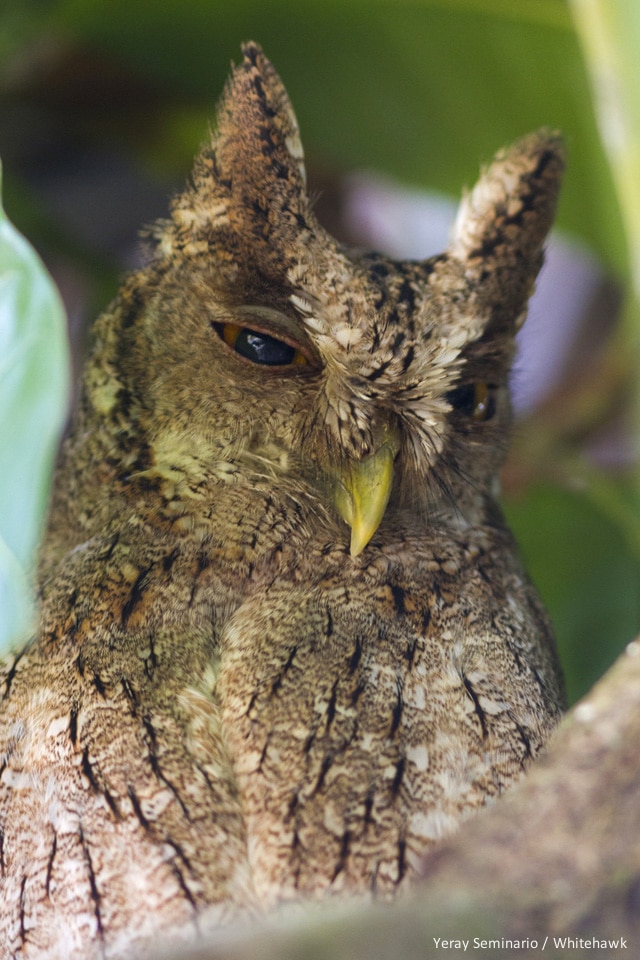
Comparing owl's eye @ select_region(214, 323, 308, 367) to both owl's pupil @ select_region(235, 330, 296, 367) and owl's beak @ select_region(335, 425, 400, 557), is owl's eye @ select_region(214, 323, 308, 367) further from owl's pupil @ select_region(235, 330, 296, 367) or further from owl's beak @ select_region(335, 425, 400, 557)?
owl's beak @ select_region(335, 425, 400, 557)

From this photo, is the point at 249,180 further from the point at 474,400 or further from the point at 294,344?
the point at 474,400

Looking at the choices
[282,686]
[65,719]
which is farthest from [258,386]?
[65,719]

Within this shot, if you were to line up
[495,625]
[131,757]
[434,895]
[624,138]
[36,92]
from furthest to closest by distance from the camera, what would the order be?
[36,92] < [495,625] < [131,757] < [624,138] < [434,895]

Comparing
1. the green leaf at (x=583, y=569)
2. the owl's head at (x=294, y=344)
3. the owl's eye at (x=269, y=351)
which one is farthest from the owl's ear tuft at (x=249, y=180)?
the green leaf at (x=583, y=569)

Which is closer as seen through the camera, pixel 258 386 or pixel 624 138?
pixel 624 138

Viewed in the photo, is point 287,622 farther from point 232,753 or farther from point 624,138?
point 624,138

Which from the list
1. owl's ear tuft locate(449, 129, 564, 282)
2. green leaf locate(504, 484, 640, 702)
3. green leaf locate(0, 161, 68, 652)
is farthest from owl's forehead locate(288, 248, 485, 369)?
green leaf locate(504, 484, 640, 702)
